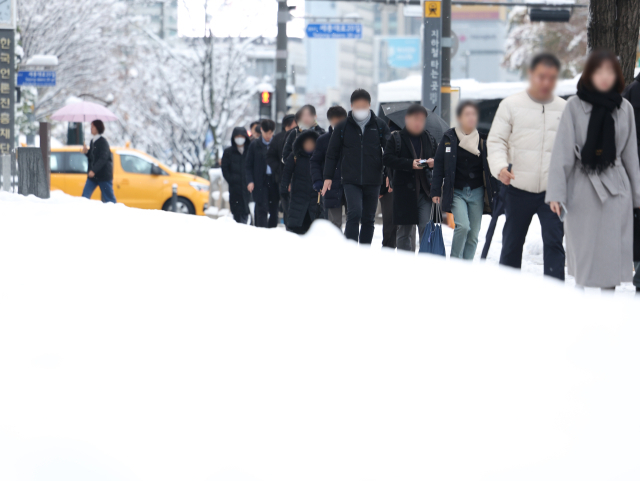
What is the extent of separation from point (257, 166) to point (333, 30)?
13.6m

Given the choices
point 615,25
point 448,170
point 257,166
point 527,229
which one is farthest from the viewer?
point 257,166

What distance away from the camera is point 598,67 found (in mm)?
4887

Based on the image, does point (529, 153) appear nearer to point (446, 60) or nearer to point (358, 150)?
point (358, 150)

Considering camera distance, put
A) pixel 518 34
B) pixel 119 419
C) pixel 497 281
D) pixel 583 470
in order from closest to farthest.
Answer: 1. pixel 583 470
2. pixel 119 419
3. pixel 497 281
4. pixel 518 34

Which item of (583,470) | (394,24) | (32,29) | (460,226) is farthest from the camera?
(394,24)

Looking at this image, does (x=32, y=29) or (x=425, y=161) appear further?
(x=32, y=29)

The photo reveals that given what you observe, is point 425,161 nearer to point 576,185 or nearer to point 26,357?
point 576,185

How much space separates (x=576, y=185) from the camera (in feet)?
16.8

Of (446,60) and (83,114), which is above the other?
(446,60)

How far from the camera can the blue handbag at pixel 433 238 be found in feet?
25.1

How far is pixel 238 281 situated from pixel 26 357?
2.88 ft

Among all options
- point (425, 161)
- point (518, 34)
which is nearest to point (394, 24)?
point (518, 34)

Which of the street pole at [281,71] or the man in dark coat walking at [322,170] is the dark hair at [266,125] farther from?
the street pole at [281,71]

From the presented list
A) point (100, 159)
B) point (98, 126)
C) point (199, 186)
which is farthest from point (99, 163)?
point (199, 186)
